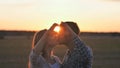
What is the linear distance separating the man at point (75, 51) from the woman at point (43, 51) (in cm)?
10

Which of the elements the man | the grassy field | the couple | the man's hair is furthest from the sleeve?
the grassy field

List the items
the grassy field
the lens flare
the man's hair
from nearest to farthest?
the lens flare < the man's hair < the grassy field

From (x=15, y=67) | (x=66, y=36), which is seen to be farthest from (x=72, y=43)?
(x=15, y=67)

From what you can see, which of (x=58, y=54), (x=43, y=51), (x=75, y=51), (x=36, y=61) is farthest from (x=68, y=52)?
(x=58, y=54)

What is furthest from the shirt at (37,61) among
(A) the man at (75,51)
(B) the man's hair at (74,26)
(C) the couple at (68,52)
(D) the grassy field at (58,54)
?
(D) the grassy field at (58,54)

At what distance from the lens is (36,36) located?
5.19 metres

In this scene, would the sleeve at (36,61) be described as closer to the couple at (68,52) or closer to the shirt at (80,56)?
the couple at (68,52)

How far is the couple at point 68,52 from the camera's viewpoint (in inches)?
197

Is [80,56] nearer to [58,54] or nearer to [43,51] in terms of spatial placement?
[43,51]

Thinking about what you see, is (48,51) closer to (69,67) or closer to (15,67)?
(69,67)

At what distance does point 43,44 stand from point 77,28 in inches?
15.4

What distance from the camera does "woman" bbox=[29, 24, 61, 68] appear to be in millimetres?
5008

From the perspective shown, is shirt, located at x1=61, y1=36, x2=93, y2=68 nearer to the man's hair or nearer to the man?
the man

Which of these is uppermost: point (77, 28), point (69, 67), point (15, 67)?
point (77, 28)
